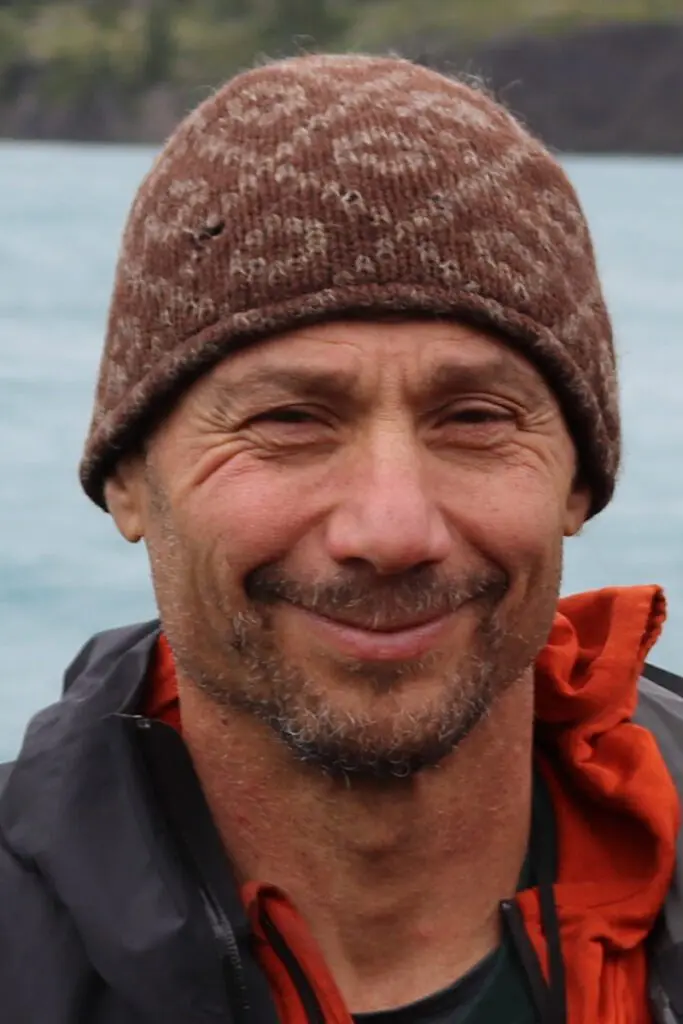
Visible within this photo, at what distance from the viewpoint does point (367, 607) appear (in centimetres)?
167

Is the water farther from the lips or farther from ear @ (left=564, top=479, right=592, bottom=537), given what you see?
the lips

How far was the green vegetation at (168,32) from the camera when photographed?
32.8 meters

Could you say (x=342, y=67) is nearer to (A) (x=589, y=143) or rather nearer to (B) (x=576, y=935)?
(B) (x=576, y=935)

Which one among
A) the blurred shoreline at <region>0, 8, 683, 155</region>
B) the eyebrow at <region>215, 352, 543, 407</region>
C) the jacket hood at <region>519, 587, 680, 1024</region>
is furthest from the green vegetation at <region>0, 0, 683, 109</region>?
the eyebrow at <region>215, 352, 543, 407</region>

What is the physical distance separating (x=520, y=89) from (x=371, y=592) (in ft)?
107

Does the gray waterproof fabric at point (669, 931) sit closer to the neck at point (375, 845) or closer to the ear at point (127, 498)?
the neck at point (375, 845)

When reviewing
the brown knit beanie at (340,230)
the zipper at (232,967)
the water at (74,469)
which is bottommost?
the water at (74,469)

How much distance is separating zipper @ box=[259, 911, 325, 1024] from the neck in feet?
0.17

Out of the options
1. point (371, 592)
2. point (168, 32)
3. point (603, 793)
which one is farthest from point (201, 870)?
point (168, 32)

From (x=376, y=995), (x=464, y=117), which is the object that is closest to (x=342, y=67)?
(x=464, y=117)

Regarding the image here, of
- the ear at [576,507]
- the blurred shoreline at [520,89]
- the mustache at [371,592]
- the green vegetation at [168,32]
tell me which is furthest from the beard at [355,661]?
the blurred shoreline at [520,89]

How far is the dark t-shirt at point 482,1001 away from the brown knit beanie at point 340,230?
55 centimetres

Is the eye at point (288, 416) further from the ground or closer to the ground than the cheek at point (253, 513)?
further from the ground

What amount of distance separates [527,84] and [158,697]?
33709 millimetres
